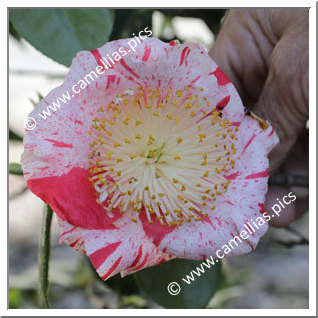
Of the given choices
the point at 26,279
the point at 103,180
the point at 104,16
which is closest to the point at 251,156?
the point at 103,180

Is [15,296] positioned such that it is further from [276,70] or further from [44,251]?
[276,70]

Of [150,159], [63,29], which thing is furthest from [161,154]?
[63,29]

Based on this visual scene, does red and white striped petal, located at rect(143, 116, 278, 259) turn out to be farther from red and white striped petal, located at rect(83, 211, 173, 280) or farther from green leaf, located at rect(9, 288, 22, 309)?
green leaf, located at rect(9, 288, 22, 309)

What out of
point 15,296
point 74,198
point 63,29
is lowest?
point 15,296

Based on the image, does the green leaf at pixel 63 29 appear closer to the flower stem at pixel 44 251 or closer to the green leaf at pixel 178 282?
the flower stem at pixel 44 251

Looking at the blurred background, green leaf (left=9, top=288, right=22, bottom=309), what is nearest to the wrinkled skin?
the blurred background
